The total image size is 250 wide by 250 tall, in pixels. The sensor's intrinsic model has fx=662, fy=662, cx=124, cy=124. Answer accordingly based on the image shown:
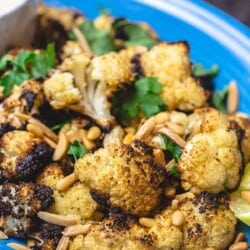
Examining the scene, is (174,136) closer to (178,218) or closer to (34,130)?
(178,218)

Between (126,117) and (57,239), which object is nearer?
(57,239)

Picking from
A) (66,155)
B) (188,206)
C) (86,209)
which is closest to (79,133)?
(66,155)

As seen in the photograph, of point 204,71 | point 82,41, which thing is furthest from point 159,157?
point 82,41

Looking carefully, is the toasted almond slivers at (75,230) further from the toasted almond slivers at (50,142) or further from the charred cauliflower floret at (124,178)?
the toasted almond slivers at (50,142)

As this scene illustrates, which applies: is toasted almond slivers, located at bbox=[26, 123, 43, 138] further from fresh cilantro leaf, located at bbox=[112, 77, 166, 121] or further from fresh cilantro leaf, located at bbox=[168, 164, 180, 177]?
fresh cilantro leaf, located at bbox=[168, 164, 180, 177]

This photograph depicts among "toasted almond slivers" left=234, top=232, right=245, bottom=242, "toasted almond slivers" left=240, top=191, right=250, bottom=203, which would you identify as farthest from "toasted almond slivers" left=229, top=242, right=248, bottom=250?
"toasted almond slivers" left=240, top=191, right=250, bottom=203

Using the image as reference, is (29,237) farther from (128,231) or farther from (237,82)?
(237,82)
